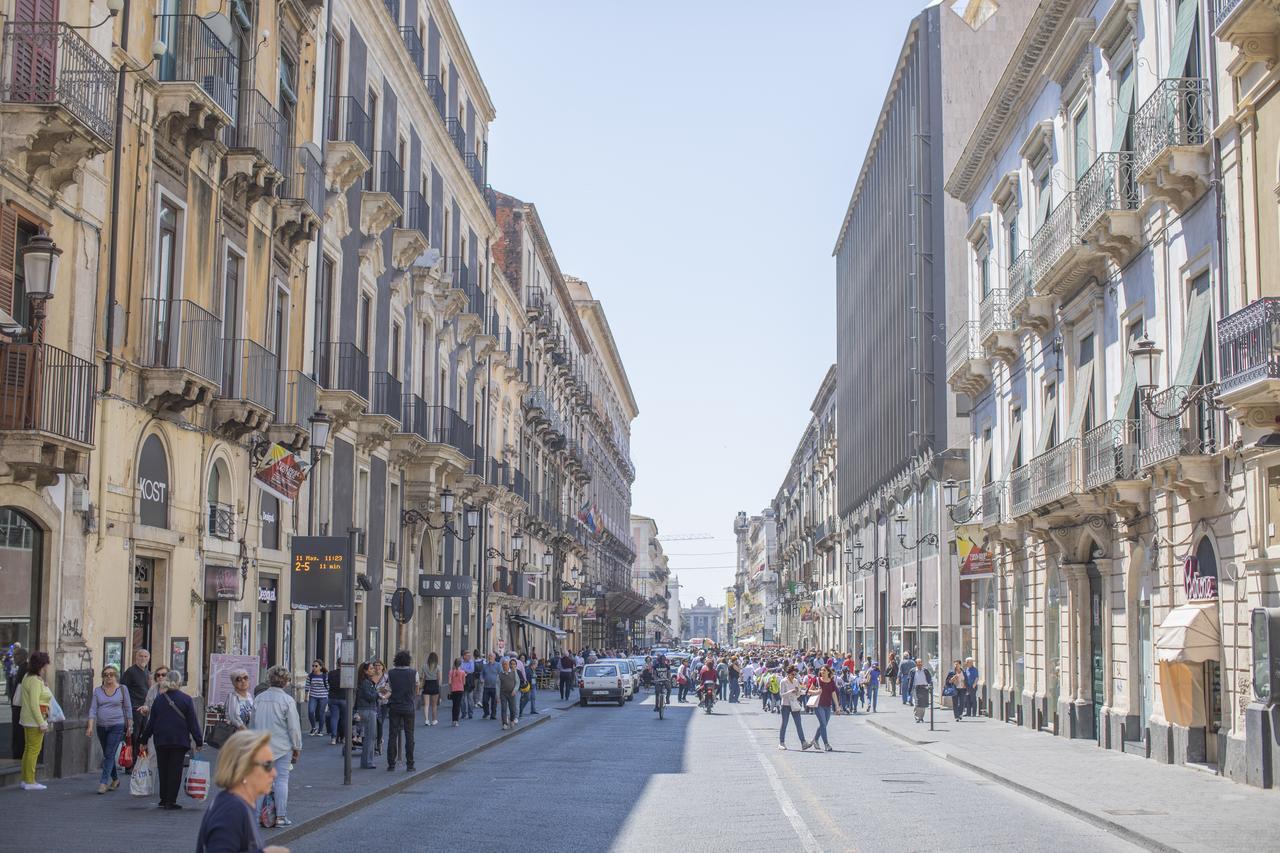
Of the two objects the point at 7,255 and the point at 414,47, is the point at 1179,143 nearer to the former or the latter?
the point at 7,255

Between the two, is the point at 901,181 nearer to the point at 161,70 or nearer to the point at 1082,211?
the point at 1082,211

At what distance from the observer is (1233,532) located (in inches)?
797

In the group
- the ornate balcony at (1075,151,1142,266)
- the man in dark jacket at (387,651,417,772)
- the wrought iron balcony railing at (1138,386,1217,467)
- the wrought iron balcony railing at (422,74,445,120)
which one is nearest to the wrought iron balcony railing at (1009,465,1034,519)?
the ornate balcony at (1075,151,1142,266)

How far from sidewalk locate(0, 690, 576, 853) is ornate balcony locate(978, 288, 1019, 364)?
666 inches

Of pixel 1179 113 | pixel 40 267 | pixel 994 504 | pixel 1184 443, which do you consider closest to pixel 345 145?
pixel 40 267

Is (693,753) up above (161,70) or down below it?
below

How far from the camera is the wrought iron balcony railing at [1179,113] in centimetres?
2098

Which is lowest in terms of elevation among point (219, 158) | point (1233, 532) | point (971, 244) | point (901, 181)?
point (1233, 532)

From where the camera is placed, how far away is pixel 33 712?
1592cm

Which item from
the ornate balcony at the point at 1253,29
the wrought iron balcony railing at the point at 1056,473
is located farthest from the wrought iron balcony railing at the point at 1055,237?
the ornate balcony at the point at 1253,29

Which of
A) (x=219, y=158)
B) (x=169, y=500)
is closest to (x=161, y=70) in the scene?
(x=219, y=158)

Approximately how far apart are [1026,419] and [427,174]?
17249mm

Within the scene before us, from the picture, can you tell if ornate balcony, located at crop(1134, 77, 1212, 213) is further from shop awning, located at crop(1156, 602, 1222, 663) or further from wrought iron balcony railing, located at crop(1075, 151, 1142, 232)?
shop awning, located at crop(1156, 602, 1222, 663)

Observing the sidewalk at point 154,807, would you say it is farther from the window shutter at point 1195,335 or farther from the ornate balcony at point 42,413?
the window shutter at point 1195,335
